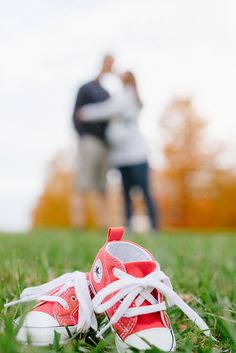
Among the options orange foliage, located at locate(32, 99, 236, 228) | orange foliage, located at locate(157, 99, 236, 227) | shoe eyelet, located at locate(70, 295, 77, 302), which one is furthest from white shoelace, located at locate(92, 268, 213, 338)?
orange foliage, located at locate(157, 99, 236, 227)

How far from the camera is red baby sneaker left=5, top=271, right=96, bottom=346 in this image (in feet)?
4.92

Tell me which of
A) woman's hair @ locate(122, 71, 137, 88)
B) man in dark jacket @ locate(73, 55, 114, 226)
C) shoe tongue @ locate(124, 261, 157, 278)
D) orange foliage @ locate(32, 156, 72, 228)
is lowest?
orange foliage @ locate(32, 156, 72, 228)

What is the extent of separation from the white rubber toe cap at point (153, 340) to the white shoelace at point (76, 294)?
0.46 feet

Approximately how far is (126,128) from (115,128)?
13 centimetres

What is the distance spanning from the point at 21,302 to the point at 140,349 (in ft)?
1.49

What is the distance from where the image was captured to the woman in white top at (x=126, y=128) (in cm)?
660

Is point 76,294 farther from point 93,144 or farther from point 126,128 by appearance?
point 93,144

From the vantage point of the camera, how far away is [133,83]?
264 inches

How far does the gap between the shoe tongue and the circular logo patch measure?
0.09 meters

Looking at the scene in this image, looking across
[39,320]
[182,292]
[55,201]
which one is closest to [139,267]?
[39,320]

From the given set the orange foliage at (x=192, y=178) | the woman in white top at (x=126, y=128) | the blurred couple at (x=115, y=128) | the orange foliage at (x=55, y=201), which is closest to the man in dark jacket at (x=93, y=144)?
the blurred couple at (x=115, y=128)

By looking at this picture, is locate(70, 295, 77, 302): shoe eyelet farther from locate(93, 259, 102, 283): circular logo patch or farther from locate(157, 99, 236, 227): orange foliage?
locate(157, 99, 236, 227): orange foliage

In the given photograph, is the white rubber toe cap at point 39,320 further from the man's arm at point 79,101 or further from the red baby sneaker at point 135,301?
the man's arm at point 79,101

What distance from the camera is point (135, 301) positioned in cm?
152
